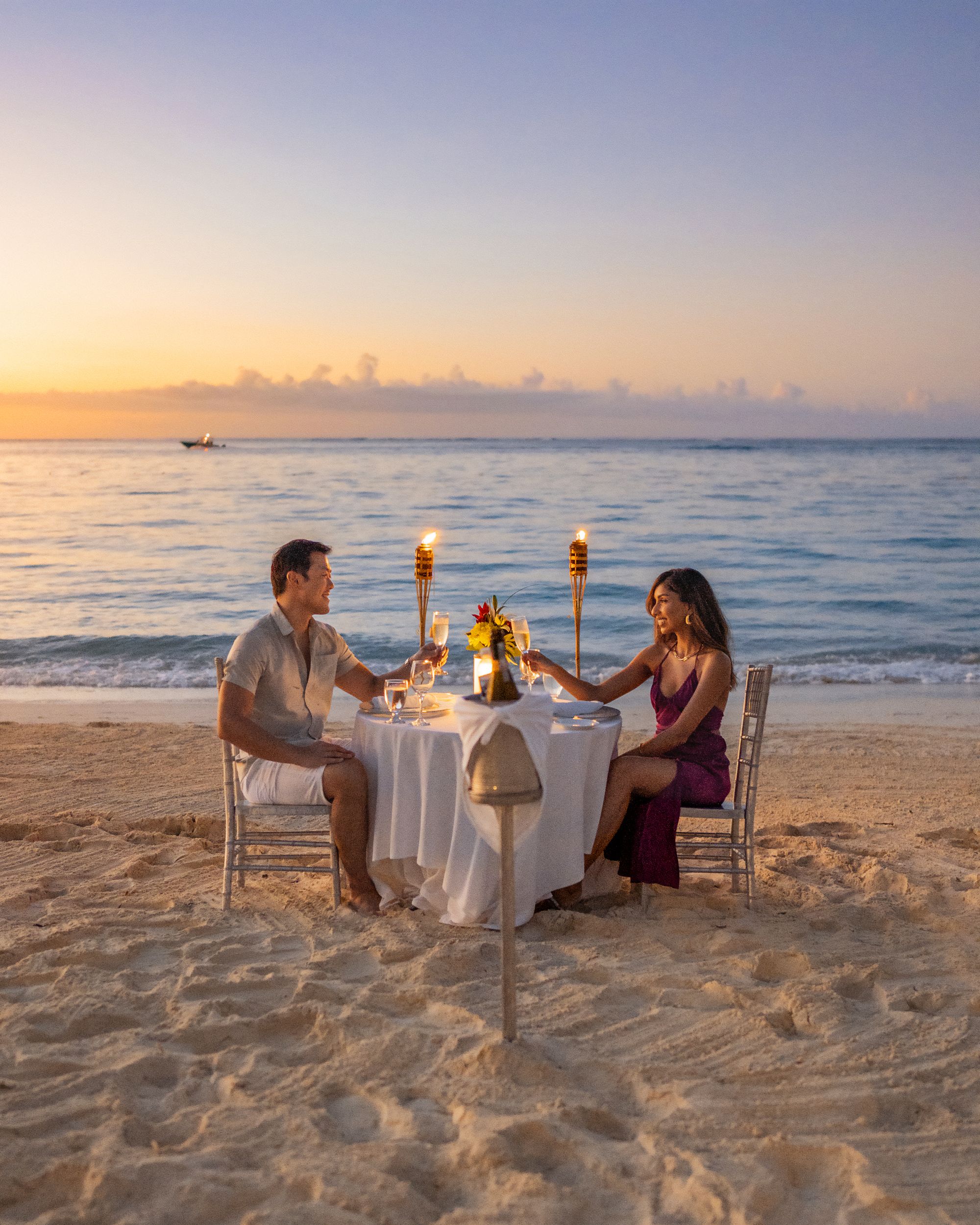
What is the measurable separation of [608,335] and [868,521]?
333 inches

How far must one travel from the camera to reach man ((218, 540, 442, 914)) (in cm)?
410

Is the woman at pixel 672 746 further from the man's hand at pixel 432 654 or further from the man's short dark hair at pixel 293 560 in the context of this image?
the man's short dark hair at pixel 293 560

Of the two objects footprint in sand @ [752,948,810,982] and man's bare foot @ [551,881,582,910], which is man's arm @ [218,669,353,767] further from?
footprint in sand @ [752,948,810,982]

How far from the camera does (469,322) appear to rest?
22297 millimetres

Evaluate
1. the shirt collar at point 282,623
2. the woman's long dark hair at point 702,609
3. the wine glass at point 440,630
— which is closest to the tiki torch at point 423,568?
the wine glass at point 440,630

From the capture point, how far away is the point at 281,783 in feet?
13.8

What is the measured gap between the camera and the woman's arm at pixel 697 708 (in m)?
4.20

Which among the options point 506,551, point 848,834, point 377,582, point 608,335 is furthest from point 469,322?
point 848,834

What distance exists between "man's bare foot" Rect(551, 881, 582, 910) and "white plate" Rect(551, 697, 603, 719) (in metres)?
0.68

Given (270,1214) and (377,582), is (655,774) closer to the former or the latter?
(270,1214)

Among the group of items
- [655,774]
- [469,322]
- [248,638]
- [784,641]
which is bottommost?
[784,641]

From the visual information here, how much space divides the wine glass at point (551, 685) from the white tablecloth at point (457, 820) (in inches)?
7.9

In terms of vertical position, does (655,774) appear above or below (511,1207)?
above

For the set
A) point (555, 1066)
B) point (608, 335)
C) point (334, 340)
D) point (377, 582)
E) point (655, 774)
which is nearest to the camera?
point (555, 1066)
